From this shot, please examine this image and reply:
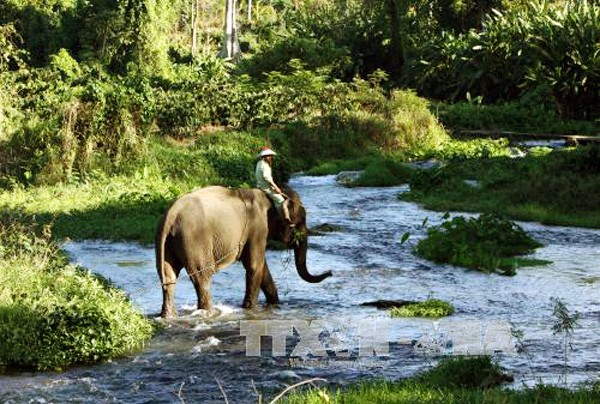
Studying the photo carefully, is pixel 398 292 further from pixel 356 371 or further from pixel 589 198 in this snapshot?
pixel 589 198

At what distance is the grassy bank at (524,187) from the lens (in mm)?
19797

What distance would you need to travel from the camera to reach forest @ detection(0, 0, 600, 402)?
35.7ft

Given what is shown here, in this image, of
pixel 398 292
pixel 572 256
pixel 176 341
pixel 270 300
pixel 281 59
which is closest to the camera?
pixel 176 341

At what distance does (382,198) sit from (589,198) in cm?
508

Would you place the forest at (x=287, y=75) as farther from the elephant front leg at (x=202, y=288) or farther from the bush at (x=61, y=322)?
the bush at (x=61, y=322)

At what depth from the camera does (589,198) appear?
20.1 metres

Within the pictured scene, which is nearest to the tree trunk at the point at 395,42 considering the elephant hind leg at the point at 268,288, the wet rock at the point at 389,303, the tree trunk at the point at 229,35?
the tree trunk at the point at 229,35

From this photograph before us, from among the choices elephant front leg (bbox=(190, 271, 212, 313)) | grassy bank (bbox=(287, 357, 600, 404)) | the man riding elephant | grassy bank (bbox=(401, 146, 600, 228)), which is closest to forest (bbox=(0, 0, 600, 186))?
grassy bank (bbox=(401, 146, 600, 228))

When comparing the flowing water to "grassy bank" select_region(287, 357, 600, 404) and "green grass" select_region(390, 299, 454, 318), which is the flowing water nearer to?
"green grass" select_region(390, 299, 454, 318)

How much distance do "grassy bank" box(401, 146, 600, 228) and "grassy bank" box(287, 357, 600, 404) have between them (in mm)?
11117

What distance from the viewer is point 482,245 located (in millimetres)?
15938

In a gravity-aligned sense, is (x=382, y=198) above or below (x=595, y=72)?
below

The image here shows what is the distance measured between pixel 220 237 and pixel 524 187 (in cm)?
1179

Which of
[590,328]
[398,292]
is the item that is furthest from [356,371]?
[398,292]
